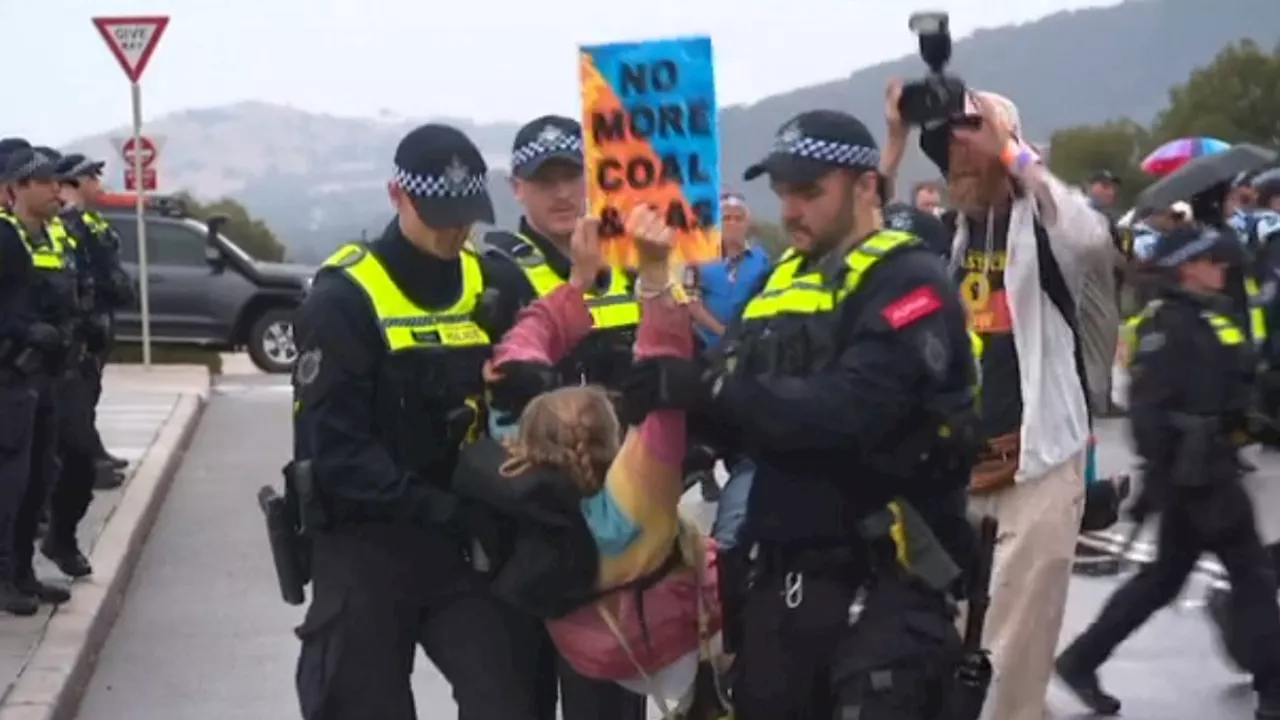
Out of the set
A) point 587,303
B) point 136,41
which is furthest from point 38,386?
point 136,41

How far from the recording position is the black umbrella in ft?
30.5

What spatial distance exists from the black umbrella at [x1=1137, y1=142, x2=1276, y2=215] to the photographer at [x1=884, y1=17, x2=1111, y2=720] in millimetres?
3015

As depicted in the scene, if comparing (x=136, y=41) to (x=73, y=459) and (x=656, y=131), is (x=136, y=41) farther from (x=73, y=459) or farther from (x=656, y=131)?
(x=656, y=131)

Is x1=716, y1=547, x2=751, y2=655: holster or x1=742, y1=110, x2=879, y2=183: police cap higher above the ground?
x1=742, y1=110, x2=879, y2=183: police cap

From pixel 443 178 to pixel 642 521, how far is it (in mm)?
975

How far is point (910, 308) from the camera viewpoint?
15.1ft

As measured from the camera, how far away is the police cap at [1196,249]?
8008mm

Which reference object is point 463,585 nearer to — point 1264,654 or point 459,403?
point 459,403

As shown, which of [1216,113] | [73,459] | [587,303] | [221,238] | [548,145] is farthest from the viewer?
[1216,113]

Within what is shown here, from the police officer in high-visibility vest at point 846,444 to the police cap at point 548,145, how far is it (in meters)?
1.54

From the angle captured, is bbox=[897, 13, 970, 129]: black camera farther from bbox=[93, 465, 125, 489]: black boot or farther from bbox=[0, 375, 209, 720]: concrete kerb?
bbox=[93, 465, 125, 489]: black boot

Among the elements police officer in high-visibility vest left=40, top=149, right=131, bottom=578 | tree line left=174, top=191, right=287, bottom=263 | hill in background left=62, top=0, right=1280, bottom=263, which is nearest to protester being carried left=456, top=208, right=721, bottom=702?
police officer in high-visibility vest left=40, top=149, right=131, bottom=578

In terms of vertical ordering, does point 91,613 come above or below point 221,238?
below

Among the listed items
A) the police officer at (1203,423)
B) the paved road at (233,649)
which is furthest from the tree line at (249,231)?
the police officer at (1203,423)
